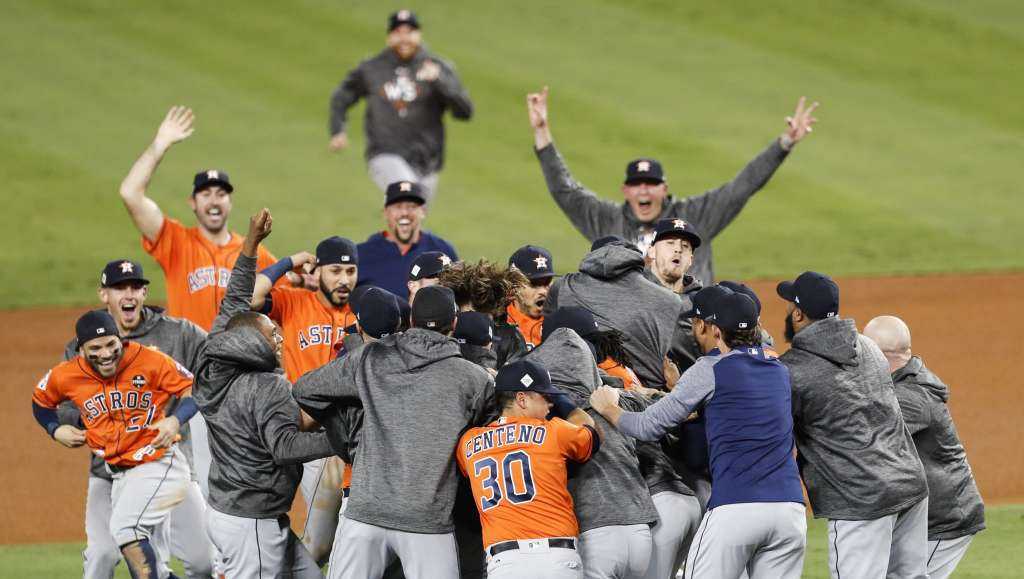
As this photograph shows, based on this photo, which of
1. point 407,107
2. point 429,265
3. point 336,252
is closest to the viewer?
point 429,265

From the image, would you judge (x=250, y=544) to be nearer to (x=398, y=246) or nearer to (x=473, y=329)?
(x=473, y=329)

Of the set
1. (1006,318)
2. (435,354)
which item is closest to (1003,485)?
(1006,318)

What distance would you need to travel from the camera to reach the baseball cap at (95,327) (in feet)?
21.0

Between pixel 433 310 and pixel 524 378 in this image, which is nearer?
pixel 524 378

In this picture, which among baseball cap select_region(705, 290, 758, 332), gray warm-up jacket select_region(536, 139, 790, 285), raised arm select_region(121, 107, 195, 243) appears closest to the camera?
baseball cap select_region(705, 290, 758, 332)

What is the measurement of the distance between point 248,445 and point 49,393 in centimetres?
134

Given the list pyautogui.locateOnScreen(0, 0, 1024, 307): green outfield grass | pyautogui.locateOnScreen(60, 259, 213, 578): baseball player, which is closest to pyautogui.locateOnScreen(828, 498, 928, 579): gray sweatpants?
pyautogui.locateOnScreen(60, 259, 213, 578): baseball player

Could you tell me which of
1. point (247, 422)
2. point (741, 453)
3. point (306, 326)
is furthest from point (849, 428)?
point (306, 326)

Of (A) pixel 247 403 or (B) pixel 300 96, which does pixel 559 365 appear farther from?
(B) pixel 300 96

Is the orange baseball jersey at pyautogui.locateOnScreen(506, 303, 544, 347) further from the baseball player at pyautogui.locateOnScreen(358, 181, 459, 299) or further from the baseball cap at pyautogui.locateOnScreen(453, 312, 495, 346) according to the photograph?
the baseball cap at pyautogui.locateOnScreen(453, 312, 495, 346)

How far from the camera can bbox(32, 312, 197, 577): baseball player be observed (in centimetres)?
643

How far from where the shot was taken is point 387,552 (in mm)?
5344

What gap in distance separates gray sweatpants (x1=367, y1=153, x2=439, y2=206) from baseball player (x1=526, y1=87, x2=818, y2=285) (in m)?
2.60

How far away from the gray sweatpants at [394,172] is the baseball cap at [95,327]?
444cm
